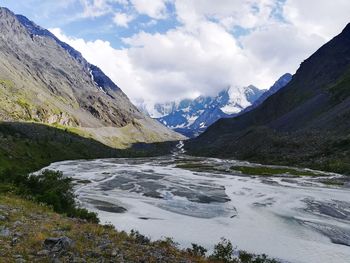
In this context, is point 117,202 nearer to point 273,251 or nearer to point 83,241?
point 273,251

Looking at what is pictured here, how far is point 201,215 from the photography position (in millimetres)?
46250

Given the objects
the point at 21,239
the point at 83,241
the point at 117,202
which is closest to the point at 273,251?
the point at 83,241

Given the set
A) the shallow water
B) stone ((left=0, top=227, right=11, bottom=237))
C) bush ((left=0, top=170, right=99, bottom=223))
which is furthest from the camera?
bush ((left=0, top=170, right=99, bottom=223))

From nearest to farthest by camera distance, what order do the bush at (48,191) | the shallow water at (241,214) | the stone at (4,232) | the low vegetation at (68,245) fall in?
the low vegetation at (68,245), the stone at (4,232), the shallow water at (241,214), the bush at (48,191)

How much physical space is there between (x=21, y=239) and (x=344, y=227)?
31.5m

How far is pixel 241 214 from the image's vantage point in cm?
4747

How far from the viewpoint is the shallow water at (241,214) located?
33344 mm

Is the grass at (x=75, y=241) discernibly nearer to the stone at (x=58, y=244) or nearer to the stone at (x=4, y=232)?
the stone at (x=58, y=244)

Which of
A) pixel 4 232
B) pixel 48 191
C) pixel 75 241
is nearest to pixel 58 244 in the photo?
pixel 75 241

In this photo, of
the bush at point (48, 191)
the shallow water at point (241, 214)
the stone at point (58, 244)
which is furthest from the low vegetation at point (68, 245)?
the shallow water at point (241, 214)

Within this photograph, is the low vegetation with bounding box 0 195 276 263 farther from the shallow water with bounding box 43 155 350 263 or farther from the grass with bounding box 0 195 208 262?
the shallow water with bounding box 43 155 350 263

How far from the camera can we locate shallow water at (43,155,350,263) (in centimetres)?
3334

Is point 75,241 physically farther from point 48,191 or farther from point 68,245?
point 48,191

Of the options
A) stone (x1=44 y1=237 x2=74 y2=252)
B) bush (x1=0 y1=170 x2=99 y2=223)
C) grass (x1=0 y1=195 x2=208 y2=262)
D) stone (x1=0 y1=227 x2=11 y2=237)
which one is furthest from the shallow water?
stone (x1=0 y1=227 x2=11 y2=237)
